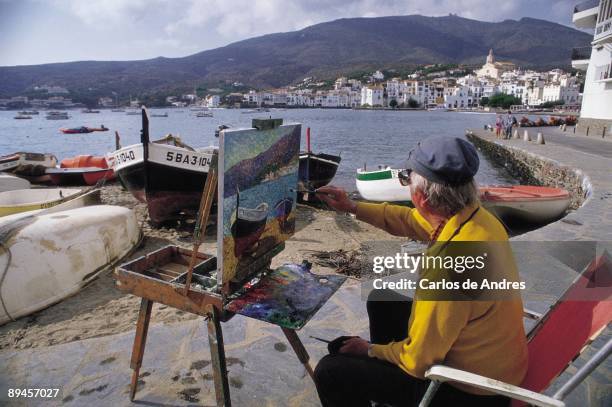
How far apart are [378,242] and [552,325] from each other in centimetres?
703

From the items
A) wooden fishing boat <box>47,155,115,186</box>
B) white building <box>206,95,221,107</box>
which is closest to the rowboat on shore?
wooden fishing boat <box>47,155,115,186</box>

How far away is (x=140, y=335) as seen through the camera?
8.67ft

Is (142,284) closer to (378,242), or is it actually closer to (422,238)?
(422,238)

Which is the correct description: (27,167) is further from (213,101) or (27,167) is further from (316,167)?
(213,101)

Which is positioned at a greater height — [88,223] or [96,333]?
[88,223]

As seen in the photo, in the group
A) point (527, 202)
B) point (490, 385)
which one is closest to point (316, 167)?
point (527, 202)

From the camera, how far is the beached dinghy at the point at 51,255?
4934 mm

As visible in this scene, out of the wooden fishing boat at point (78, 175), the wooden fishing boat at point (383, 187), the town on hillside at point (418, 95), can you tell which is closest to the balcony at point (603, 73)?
the wooden fishing boat at point (383, 187)

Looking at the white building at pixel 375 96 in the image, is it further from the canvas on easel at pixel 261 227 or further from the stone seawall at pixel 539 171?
the canvas on easel at pixel 261 227

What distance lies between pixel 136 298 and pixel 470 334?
4983 mm

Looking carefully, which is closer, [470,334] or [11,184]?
[470,334]

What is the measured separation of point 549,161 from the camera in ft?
51.9

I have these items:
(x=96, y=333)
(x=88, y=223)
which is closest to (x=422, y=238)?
(x=96, y=333)

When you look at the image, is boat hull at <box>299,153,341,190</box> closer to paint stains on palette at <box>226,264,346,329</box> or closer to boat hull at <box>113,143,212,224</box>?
boat hull at <box>113,143,212,224</box>
